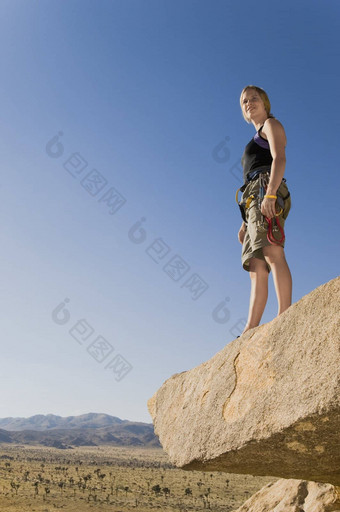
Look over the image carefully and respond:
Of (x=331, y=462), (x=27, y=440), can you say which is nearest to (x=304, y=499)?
(x=331, y=462)

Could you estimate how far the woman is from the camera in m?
4.24

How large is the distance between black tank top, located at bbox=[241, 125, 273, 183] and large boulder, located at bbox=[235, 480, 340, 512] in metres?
3.84

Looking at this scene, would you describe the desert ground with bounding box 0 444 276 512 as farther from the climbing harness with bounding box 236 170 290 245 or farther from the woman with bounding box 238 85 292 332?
the climbing harness with bounding box 236 170 290 245

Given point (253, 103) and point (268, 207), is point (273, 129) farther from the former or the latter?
point (268, 207)

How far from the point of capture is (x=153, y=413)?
244 inches

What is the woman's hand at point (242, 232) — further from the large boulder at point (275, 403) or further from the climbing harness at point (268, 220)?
the large boulder at point (275, 403)

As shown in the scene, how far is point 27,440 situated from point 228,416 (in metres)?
181

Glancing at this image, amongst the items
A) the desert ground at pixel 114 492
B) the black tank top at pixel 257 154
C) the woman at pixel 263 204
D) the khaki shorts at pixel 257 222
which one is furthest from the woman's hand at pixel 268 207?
the desert ground at pixel 114 492

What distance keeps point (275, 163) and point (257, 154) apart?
47 cm

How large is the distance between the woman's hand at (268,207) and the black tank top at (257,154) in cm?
53

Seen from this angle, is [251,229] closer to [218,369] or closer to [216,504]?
[218,369]

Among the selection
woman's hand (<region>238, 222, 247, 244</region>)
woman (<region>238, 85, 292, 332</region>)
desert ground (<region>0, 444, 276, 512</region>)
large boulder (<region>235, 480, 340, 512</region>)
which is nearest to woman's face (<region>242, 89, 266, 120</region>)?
woman (<region>238, 85, 292, 332</region>)

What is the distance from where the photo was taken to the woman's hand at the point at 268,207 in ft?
13.7

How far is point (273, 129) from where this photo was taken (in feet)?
14.1
